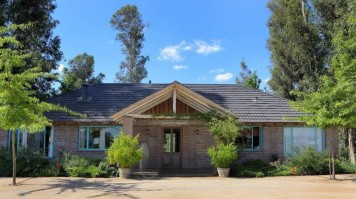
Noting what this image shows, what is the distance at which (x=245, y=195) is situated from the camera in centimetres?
1262

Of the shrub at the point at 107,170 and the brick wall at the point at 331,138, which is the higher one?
the brick wall at the point at 331,138

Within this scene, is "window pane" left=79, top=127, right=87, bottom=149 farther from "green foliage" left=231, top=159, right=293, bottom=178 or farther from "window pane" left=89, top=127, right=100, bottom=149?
"green foliage" left=231, top=159, right=293, bottom=178

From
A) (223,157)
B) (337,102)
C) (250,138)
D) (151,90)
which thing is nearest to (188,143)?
(250,138)

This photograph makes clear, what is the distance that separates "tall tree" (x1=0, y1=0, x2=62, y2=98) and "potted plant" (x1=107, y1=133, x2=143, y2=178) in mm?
9549

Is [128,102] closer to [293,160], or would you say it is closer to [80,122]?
[80,122]

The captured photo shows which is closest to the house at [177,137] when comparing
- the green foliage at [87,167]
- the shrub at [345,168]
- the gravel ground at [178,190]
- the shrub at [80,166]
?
the shrub at [80,166]

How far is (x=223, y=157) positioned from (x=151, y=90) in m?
9.80

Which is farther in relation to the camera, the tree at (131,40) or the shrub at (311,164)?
the tree at (131,40)

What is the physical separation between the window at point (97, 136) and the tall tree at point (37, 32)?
521 cm

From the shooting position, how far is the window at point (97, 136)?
907 inches

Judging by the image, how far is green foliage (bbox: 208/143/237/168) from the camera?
1917 centimetres

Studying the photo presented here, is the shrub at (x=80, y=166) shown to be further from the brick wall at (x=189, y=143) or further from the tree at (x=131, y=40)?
the tree at (x=131, y=40)

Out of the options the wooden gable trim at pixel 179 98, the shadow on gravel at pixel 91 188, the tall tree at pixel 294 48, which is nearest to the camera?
the shadow on gravel at pixel 91 188

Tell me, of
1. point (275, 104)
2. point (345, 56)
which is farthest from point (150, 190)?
point (275, 104)
